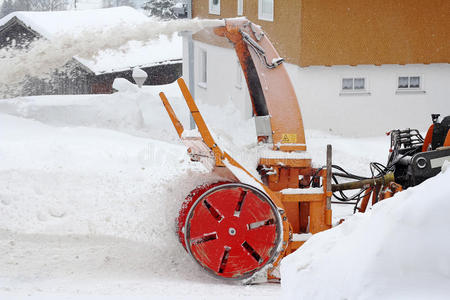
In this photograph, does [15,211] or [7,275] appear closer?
[7,275]

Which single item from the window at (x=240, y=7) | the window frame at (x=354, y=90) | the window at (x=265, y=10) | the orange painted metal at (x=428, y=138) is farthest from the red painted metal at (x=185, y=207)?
the window at (x=240, y=7)

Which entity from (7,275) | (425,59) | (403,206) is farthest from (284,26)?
(403,206)

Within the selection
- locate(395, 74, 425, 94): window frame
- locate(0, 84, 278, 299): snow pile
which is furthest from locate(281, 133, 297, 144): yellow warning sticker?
locate(395, 74, 425, 94): window frame

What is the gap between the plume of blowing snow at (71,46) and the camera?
20.0ft

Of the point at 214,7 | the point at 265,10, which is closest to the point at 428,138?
the point at 265,10

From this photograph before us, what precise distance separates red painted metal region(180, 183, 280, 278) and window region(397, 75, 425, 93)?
10.3 metres

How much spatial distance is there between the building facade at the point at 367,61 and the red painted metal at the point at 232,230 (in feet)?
29.7

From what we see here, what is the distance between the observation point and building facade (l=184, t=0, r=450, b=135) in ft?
46.2

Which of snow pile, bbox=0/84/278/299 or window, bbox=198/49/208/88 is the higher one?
window, bbox=198/49/208/88

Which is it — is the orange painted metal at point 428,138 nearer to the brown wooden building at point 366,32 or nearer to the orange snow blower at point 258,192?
the orange snow blower at point 258,192

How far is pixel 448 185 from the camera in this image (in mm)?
2820

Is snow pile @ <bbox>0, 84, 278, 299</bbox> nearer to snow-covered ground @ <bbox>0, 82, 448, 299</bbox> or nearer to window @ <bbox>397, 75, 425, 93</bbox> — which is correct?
snow-covered ground @ <bbox>0, 82, 448, 299</bbox>

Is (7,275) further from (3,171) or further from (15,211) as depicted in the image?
(3,171)

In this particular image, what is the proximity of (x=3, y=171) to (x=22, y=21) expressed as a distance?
73.0 feet
